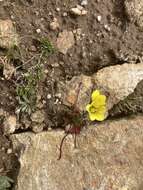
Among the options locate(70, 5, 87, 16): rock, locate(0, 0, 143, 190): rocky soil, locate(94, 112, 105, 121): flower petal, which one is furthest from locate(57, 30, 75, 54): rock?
locate(94, 112, 105, 121): flower petal

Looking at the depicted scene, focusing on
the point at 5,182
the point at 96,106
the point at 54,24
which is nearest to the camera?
the point at 5,182

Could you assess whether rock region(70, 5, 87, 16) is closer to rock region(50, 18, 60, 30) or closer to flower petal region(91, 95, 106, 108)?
rock region(50, 18, 60, 30)

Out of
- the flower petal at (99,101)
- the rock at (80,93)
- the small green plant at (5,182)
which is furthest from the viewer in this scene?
the rock at (80,93)

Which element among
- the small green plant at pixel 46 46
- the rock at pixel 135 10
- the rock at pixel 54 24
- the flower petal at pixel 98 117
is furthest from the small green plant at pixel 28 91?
the rock at pixel 135 10

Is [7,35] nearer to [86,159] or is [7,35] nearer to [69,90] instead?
[69,90]

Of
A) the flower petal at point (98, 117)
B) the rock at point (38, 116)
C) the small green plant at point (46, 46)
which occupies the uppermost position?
the small green plant at point (46, 46)

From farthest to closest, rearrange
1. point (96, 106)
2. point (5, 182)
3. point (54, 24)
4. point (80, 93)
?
point (54, 24)
point (80, 93)
point (96, 106)
point (5, 182)

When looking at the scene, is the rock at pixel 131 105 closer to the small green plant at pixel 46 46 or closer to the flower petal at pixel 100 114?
the flower petal at pixel 100 114

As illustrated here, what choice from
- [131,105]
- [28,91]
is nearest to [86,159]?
[131,105]
